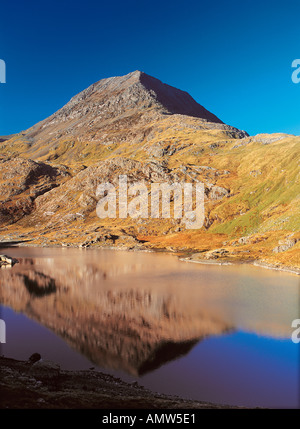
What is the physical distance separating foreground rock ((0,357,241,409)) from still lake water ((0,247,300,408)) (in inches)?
75.1

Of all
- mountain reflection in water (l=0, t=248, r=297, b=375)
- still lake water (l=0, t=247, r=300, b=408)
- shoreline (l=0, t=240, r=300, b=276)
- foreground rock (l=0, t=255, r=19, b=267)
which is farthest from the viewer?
foreground rock (l=0, t=255, r=19, b=267)

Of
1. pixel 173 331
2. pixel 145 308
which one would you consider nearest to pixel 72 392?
pixel 173 331

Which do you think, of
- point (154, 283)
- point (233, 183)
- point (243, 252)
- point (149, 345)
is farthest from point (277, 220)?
point (149, 345)

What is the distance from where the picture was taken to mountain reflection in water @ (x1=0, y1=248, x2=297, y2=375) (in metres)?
29.2

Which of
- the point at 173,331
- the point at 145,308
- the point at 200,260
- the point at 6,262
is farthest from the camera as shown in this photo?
the point at 200,260

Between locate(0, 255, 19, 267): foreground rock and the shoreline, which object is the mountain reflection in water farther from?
locate(0, 255, 19, 267): foreground rock

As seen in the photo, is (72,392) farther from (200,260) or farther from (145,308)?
(200,260)

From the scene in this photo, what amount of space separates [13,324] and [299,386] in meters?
33.1

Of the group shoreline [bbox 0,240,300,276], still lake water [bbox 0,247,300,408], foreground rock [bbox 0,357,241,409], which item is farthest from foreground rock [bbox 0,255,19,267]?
foreground rock [bbox 0,357,241,409]

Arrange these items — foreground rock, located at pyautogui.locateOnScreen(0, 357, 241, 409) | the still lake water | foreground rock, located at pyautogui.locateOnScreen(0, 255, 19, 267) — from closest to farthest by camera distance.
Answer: foreground rock, located at pyautogui.locateOnScreen(0, 357, 241, 409)
the still lake water
foreground rock, located at pyautogui.locateOnScreen(0, 255, 19, 267)

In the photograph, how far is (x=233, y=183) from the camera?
178 m

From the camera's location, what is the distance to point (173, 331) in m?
33.1

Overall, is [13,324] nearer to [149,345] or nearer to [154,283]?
[149,345]

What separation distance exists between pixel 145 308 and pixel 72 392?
24.1m
